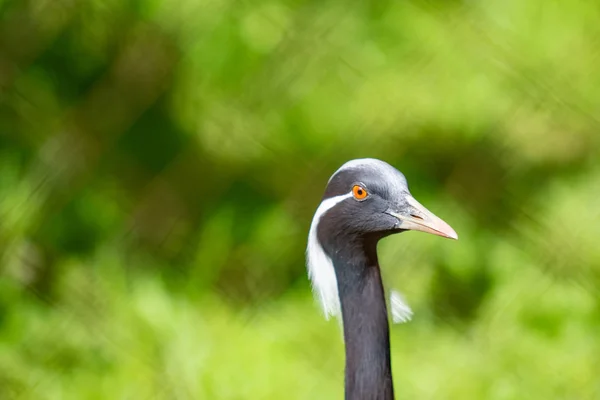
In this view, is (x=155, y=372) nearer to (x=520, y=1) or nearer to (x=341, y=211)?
(x=341, y=211)

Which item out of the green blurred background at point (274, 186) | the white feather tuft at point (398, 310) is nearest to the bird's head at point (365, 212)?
the white feather tuft at point (398, 310)

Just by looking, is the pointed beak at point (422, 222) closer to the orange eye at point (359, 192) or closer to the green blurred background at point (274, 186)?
the orange eye at point (359, 192)

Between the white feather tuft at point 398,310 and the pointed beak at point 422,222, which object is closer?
the pointed beak at point 422,222

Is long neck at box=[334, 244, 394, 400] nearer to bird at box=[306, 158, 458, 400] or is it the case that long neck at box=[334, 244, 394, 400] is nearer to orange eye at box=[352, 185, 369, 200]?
bird at box=[306, 158, 458, 400]

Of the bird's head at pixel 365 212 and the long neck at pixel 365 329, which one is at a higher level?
the bird's head at pixel 365 212

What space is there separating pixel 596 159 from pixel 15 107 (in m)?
1.42

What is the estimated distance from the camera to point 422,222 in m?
1.53

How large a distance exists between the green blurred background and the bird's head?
2.32ft

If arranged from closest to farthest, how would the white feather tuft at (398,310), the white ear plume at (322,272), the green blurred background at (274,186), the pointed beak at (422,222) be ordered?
the pointed beak at (422,222) < the white ear plume at (322,272) < the white feather tuft at (398,310) < the green blurred background at (274,186)

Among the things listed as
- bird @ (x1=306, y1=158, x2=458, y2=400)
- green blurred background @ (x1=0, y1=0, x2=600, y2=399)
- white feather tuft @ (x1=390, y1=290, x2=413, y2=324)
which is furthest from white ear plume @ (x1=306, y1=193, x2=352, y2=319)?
green blurred background @ (x1=0, y1=0, x2=600, y2=399)

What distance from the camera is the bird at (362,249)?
1.56 meters

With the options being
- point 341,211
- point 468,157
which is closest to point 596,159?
point 468,157

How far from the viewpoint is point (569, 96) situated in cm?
242

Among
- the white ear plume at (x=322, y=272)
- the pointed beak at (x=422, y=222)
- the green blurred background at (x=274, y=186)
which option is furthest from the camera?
the green blurred background at (x=274, y=186)
